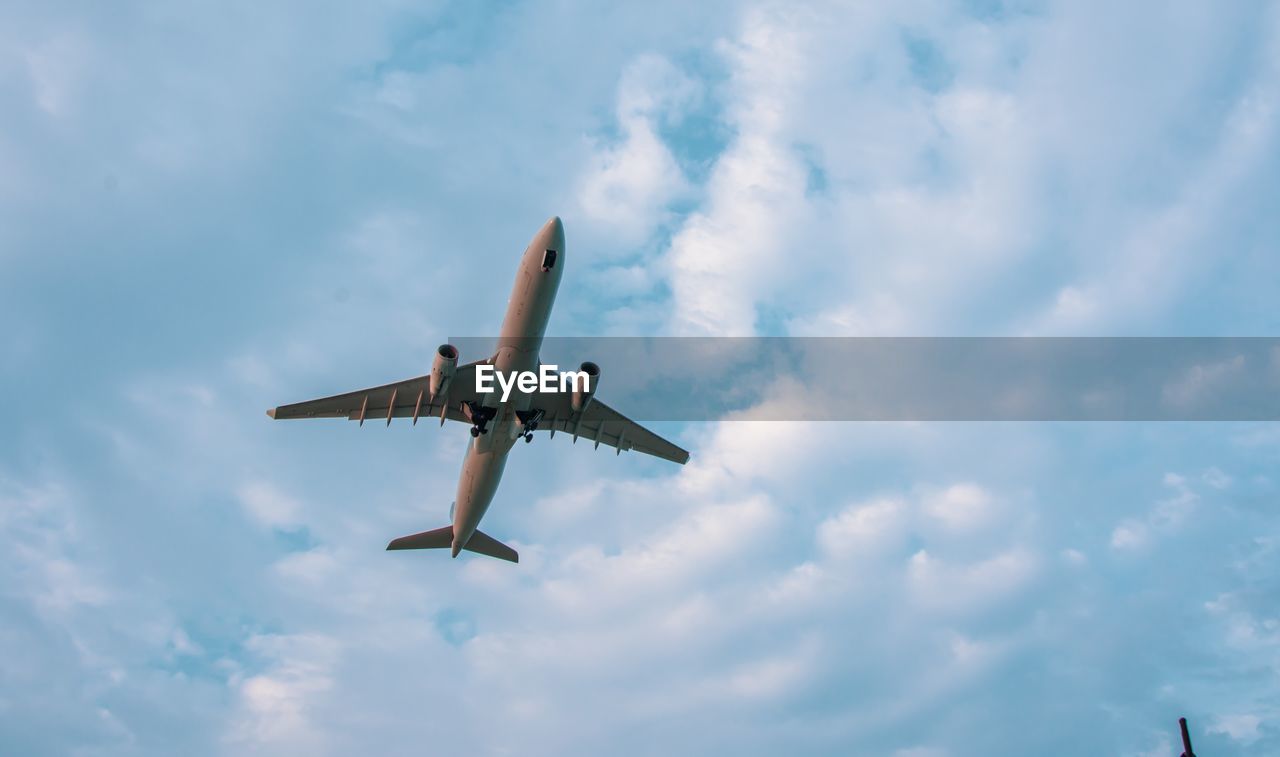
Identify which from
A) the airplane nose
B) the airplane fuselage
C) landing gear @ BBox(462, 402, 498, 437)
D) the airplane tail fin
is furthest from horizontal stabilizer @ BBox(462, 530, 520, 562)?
the airplane nose

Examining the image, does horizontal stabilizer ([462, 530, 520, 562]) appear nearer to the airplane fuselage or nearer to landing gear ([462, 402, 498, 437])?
the airplane fuselage

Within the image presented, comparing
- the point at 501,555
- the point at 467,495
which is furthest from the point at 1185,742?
the point at 501,555

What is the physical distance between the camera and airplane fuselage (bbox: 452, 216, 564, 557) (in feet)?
143

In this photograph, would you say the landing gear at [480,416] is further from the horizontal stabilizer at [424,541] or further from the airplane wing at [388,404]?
the horizontal stabilizer at [424,541]

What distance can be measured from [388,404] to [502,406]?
7.71 metres

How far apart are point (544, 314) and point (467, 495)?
13012 millimetres

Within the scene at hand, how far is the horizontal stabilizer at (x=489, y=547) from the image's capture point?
6153 centimetres

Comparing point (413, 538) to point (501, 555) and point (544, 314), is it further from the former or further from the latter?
point (544, 314)

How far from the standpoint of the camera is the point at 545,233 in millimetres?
43625

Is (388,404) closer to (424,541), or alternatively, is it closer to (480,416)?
(480,416)

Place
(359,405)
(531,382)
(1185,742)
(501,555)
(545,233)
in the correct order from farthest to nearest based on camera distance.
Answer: (501,555) < (359,405) < (531,382) < (545,233) < (1185,742)

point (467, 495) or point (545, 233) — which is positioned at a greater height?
point (545, 233)

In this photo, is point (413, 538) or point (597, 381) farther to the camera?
point (413, 538)

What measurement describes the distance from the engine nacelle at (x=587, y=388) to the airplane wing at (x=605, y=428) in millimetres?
1830
